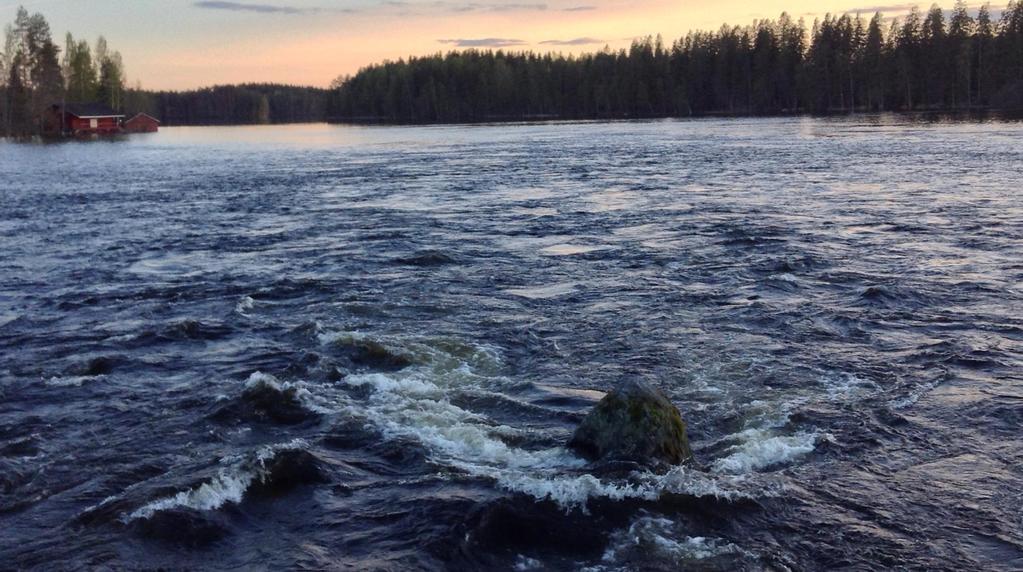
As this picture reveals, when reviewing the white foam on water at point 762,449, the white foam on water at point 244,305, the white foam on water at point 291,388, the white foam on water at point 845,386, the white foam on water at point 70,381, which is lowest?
the white foam on water at point 762,449

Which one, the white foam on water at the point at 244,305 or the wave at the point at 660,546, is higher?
the white foam on water at the point at 244,305

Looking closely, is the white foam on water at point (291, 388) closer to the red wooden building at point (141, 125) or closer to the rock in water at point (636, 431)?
the rock in water at point (636, 431)

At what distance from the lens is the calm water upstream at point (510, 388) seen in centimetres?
766

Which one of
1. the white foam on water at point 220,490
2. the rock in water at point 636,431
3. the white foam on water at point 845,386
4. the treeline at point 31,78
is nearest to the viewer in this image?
the white foam on water at point 220,490

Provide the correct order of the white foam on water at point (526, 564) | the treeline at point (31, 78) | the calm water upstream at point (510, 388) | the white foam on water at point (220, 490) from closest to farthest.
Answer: the white foam on water at point (526, 564) → the calm water upstream at point (510, 388) → the white foam on water at point (220, 490) → the treeline at point (31, 78)

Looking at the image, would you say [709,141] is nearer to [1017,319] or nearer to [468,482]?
[1017,319]

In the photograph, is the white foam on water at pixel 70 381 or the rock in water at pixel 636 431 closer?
Result: the rock in water at pixel 636 431

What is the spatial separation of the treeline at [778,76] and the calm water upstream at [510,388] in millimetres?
105882

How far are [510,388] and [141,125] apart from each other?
154 metres

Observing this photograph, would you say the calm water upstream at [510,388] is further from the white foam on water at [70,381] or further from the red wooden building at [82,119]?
the red wooden building at [82,119]

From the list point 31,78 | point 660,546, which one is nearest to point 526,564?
point 660,546

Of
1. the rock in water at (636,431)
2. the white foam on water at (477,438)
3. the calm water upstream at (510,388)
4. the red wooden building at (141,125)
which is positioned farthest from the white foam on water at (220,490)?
the red wooden building at (141,125)

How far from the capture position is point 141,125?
14812 cm

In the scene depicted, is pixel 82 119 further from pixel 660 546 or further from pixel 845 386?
pixel 660 546
